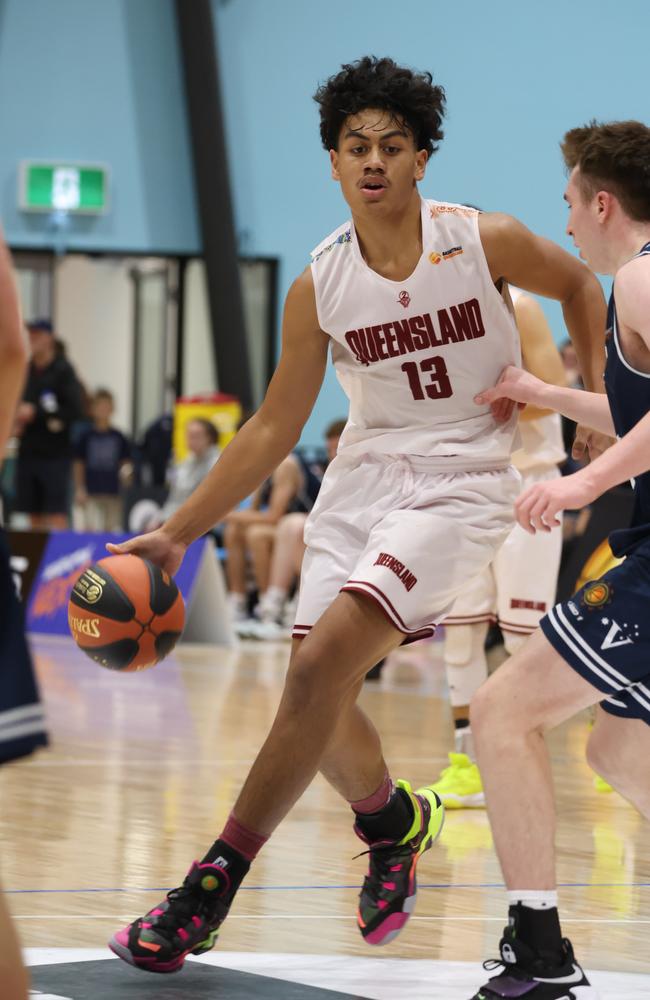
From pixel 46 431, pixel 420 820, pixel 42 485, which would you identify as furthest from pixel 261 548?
pixel 420 820

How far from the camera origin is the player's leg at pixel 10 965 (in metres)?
2.32

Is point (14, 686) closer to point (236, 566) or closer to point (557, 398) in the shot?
point (557, 398)

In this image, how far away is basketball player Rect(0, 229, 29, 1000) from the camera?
7.68ft

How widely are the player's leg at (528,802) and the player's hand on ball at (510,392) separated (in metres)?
0.77

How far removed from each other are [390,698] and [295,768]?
6.06 metres

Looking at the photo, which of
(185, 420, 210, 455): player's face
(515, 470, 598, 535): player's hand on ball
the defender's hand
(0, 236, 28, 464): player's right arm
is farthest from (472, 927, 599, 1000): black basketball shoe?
(185, 420, 210, 455): player's face

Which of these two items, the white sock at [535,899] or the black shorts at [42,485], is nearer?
the white sock at [535,899]

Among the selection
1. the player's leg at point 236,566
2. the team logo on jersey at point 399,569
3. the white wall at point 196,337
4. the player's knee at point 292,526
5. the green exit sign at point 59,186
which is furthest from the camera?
the white wall at point 196,337

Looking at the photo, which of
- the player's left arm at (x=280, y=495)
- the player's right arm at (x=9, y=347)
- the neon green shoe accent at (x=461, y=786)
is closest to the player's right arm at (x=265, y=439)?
the player's right arm at (x=9, y=347)

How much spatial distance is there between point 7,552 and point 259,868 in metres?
2.67

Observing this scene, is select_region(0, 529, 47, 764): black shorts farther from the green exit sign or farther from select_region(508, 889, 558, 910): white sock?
the green exit sign

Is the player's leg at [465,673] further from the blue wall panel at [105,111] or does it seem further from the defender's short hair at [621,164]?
the blue wall panel at [105,111]

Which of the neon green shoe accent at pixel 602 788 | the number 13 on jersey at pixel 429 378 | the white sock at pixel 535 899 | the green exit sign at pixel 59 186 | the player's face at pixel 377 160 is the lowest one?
the neon green shoe accent at pixel 602 788

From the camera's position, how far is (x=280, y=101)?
61.6 feet
